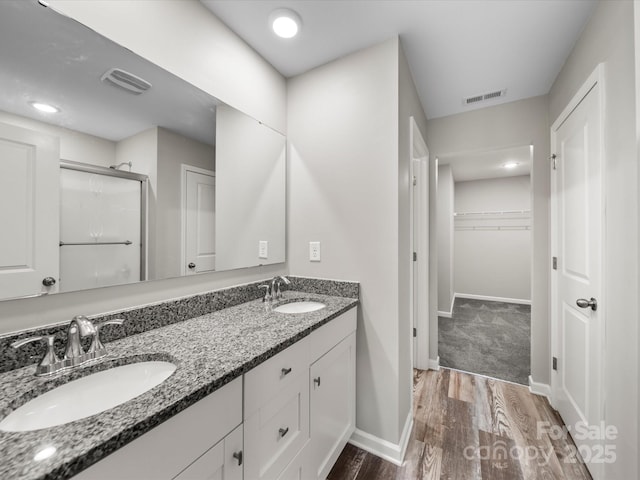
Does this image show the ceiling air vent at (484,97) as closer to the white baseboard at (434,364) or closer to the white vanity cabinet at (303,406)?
the white vanity cabinet at (303,406)

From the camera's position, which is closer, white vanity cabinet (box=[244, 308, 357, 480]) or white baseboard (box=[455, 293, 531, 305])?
white vanity cabinet (box=[244, 308, 357, 480])

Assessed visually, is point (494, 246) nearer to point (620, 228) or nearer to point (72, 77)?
point (620, 228)

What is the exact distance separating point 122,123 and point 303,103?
3.77 ft

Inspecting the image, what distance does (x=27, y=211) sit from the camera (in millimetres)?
846

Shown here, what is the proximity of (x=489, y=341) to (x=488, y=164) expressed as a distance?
261 cm

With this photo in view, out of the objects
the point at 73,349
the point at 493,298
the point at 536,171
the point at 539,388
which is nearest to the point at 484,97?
the point at 536,171

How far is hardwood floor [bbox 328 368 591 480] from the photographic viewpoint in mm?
1441

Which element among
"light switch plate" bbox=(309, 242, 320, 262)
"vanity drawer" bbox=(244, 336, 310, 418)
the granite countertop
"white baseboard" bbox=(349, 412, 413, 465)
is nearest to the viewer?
the granite countertop

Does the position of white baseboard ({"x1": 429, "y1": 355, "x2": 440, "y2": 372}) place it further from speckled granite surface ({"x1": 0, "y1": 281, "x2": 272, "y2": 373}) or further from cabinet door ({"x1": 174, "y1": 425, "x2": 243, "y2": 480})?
cabinet door ({"x1": 174, "y1": 425, "x2": 243, "y2": 480})

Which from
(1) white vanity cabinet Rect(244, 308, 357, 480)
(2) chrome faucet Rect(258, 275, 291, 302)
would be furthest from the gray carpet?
(2) chrome faucet Rect(258, 275, 291, 302)

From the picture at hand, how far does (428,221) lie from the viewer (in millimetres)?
2584

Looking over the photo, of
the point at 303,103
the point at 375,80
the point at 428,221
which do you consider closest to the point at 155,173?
the point at 303,103

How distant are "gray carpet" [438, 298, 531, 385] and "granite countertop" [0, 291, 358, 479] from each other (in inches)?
82.5

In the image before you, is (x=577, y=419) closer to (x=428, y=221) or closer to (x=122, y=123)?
(x=428, y=221)
